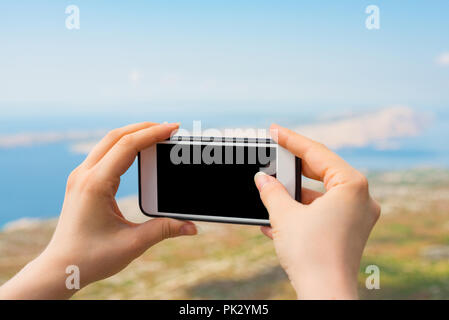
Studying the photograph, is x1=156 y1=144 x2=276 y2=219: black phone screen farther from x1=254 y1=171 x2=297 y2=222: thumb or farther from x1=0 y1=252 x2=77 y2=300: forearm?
x1=0 y1=252 x2=77 y2=300: forearm

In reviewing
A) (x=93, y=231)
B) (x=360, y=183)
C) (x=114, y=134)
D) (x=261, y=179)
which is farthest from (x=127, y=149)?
(x=360, y=183)

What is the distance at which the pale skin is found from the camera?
109 centimetres

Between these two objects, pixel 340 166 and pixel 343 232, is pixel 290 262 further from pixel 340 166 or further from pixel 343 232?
pixel 340 166

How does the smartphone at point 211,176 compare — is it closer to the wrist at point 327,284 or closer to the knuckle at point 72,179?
the knuckle at point 72,179

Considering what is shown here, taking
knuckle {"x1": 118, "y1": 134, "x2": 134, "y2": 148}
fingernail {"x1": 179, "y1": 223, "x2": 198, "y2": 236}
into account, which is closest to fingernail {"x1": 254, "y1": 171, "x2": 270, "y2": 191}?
fingernail {"x1": 179, "y1": 223, "x2": 198, "y2": 236}

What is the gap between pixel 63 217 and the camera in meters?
1.42

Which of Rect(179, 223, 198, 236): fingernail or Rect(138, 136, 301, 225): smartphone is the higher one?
Rect(138, 136, 301, 225): smartphone

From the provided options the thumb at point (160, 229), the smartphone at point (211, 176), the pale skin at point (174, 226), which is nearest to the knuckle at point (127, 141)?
the pale skin at point (174, 226)

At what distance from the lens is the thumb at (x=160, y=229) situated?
59.5 inches

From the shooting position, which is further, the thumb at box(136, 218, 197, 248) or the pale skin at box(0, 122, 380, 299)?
the thumb at box(136, 218, 197, 248)

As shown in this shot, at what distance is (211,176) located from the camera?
151 cm

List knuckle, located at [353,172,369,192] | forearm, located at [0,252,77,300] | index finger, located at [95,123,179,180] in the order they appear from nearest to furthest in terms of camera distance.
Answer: knuckle, located at [353,172,369,192]
forearm, located at [0,252,77,300]
index finger, located at [95,123,179,180]

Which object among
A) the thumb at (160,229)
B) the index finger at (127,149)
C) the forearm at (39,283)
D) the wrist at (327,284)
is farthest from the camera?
the thumb at (160,229)
